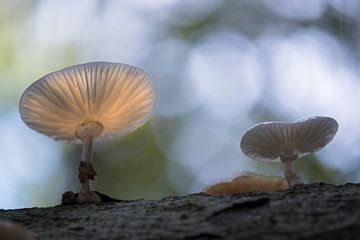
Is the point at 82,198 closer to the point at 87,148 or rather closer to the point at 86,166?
the point at 86,166

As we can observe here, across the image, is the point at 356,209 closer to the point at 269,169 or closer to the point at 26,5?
the point at 269,169

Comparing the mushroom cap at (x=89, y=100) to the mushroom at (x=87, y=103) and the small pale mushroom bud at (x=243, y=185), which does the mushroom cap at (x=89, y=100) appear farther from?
the small pale mushroom bud at (x=243, y=185)

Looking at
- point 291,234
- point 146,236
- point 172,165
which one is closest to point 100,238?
point 146,236

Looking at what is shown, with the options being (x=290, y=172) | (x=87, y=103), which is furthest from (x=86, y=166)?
(x=290, y=172)

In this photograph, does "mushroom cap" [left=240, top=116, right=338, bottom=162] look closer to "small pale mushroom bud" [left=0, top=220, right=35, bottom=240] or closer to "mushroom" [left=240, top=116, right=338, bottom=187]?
"mushroom" [left=240, top=116, right=338, bottom=187]

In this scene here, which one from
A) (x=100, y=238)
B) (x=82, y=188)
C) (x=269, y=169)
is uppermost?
(x=269, y=169)

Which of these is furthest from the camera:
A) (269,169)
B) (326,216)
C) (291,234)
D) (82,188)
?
(269,169)

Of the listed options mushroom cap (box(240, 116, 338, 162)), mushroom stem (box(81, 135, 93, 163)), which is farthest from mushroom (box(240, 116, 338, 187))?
mushroom stem (box(81, 135, 93, 163))

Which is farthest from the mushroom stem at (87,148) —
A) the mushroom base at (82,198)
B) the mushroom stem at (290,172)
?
the mushroom stem at (290,172)
